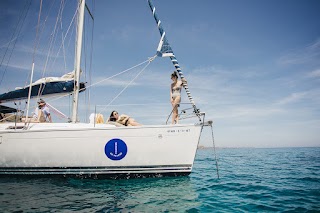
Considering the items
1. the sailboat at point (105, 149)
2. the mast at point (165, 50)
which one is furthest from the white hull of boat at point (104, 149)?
the mast at point (165, 50)

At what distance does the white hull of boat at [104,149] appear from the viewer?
6234 mm

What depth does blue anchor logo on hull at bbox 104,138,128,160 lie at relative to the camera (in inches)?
245

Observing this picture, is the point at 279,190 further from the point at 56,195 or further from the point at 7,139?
the point at 7,139

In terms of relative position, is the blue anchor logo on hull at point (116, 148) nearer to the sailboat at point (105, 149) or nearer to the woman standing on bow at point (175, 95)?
the sailboat at point (105, 149)

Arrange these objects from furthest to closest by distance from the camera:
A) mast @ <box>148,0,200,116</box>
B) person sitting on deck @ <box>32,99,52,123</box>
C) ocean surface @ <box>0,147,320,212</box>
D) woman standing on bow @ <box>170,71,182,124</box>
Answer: person sitting on deck @ <box>32,99,52,123</box> < woman standing on bow @ <box>170,71,182,124</box> < mast @ <box>148,0,200,116</box> < ocean surface @ <box>0,147,320,212</box>

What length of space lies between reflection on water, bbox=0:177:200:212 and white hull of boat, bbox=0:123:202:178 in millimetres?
370

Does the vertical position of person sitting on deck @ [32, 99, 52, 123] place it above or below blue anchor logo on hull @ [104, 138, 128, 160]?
above

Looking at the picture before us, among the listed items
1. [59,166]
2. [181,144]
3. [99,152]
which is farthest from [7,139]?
[181,144]

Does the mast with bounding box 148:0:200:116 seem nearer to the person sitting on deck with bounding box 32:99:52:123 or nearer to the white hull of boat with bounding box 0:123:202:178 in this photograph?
the white hull of boat with bounding box 0:123:202:178

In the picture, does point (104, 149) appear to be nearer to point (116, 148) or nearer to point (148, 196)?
point (116, 148)

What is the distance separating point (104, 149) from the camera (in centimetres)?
625

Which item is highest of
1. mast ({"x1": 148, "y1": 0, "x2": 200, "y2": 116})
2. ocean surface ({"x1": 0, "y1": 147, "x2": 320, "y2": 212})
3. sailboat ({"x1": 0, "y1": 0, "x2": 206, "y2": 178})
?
mast ({"x1": 148, "y1": 0, "x2": 200, "y2": 116})

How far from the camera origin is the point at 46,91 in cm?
742

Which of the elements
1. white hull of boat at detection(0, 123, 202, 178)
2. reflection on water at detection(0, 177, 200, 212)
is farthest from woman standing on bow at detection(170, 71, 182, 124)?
reflection on water at detection(0, 177, 200, 212)
